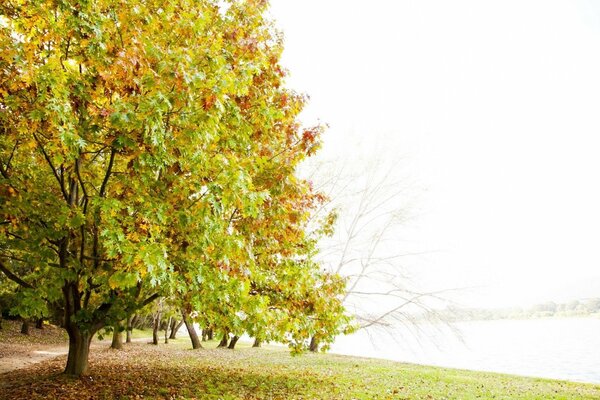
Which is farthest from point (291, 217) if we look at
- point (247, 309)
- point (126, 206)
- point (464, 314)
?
point (464, 314)

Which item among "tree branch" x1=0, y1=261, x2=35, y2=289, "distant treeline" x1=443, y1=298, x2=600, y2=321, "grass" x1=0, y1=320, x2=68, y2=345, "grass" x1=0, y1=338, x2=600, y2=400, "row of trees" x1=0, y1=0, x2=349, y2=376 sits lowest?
"grass" x1=0, y1=320, x2=68, y2=345

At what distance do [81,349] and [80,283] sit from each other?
2.31m

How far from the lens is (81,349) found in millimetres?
10281

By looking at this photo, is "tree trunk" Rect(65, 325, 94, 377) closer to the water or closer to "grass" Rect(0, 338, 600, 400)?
"grass" Rect(0, 338, 600, 400)

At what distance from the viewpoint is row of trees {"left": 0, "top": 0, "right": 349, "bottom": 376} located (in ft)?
20.6

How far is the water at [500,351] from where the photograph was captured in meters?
20.6

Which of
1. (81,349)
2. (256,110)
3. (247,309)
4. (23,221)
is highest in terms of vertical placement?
(256,110)

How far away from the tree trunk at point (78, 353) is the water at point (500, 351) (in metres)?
16.1

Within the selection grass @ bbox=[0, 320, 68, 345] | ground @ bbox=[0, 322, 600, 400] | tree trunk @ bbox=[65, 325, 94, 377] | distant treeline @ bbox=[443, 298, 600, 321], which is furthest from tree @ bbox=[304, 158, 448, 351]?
distant treeline @ bbox=[443, 298, 600, 321]

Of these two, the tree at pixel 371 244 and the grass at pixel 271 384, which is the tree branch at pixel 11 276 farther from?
the tree at pixel 371 244

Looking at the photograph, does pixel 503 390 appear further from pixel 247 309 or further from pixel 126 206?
pixel 126 206

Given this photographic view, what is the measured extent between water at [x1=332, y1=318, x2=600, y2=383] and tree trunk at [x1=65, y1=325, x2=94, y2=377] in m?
16.1

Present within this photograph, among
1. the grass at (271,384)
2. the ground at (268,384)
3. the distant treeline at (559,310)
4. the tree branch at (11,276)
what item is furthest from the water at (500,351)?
the distant treeline at (559,310)

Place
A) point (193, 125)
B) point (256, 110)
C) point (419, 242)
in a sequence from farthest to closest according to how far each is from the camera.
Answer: point (419, 242) < point (256, 110) < point (193, 125)
